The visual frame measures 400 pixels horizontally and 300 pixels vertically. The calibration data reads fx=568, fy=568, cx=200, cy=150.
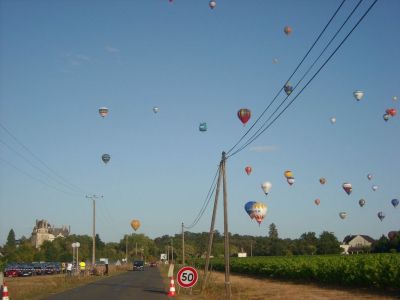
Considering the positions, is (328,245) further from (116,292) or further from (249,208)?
(116,292)

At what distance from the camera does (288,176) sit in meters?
60.7

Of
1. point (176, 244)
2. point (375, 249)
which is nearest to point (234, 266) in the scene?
point (375, 249)

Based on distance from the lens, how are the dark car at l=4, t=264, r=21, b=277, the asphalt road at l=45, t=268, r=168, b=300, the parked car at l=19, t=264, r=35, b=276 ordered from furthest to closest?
the parked car at l=19, t=264, r=35, b=276 < the dark car at l=4, t=264, r=21, b=277 < the asphalt road at l=45, t=268, r=168, b=300

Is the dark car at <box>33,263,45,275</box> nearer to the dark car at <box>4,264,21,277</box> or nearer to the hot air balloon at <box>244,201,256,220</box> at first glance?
the dark car at <box>4,264,21,277</box>

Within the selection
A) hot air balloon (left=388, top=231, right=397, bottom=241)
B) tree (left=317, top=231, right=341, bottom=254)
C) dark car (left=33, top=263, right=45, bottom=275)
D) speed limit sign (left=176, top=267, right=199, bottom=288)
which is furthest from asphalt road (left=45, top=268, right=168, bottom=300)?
tree (left=317, top=231, right=341, bottom=254)

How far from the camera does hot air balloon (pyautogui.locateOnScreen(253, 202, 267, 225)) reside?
58375mm

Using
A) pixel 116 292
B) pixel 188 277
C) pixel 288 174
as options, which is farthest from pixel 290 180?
pixel 188 277

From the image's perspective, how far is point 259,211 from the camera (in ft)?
193

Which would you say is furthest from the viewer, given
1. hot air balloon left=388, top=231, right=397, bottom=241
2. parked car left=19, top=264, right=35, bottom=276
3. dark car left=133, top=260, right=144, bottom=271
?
dark car left=133, top=260, right=144, bottom=271

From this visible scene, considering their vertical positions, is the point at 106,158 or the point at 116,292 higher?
the point at 106,158

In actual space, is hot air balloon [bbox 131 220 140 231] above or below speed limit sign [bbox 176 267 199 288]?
above

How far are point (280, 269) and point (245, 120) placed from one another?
23.3m

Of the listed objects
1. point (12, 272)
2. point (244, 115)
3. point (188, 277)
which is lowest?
point (12, 272)

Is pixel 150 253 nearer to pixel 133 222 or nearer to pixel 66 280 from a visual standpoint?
pixel 133 222
